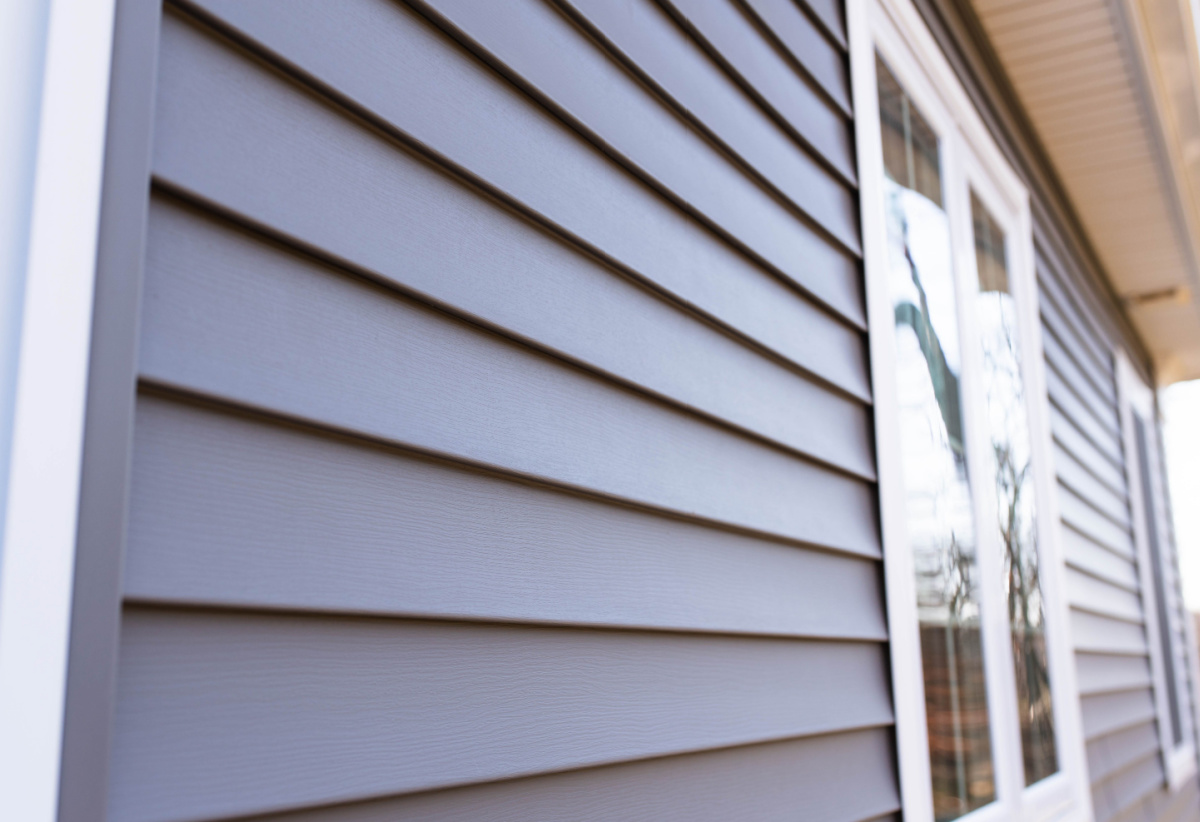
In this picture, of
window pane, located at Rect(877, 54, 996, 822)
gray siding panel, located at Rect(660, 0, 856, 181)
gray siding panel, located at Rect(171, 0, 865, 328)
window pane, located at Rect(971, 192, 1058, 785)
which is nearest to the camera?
gray siding panel, located at Rect(171, 0, 865, 328)

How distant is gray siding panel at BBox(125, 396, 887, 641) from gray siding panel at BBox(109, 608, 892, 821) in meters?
0.02

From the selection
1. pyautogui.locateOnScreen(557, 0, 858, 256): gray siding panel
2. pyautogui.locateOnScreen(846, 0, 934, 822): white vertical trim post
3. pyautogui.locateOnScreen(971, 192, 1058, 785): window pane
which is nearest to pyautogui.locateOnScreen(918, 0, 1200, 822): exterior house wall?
pyautogui.locateOnScreen(971, 192, 1058, 785): window pane

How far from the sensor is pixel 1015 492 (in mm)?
2746

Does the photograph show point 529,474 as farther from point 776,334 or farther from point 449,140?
point 776,334

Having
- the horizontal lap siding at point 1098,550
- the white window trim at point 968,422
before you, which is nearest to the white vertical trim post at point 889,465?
the white window trim at point 968,422

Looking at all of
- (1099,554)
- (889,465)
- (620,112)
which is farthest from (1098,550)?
(620,112)

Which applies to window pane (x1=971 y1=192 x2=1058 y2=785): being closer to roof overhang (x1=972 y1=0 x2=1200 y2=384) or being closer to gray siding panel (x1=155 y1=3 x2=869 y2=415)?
roof overhang (x1=972 y1=0 x2=1200 y2=384)

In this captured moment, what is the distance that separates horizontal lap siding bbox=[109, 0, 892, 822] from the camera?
64 cm

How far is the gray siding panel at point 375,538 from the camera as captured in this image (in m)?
0.62

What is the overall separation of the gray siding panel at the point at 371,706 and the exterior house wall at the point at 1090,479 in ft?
6.72

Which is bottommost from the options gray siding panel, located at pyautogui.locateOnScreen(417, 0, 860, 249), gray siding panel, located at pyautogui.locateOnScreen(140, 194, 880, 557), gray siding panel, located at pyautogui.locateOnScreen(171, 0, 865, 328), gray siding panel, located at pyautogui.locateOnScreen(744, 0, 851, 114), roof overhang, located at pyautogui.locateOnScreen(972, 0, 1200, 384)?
gray siding panel, located at pyautogui.locateOnScreen(140, 194, 880, 557)

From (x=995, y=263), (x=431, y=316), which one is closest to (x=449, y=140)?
(x=431, y=316)

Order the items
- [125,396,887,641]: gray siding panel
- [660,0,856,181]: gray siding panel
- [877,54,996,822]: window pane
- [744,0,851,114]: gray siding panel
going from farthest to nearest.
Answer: [877,54,996,822]: window pane < [744,0,851,114]: gray siding panel < [660,0,856,181]: gray siding panel < [125,396,887,641]: gray siding panel

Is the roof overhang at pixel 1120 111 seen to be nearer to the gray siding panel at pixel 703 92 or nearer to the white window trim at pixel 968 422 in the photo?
the white window trim at pixel 968 422
